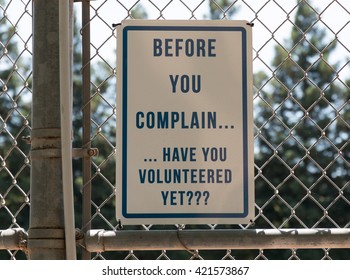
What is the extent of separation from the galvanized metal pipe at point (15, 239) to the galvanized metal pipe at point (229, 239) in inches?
6.5

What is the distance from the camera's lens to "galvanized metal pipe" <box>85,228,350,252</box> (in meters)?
1.37

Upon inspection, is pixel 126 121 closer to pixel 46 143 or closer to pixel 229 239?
pixel 46 143

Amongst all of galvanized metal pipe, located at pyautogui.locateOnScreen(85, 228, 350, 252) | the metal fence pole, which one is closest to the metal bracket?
the metal fence pole

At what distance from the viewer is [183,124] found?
1361 millimetres

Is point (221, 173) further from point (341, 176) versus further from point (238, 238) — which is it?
point (341, 176)

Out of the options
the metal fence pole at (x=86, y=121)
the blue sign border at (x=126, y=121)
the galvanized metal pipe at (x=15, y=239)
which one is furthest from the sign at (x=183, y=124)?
the galvanized metal pipe at (x=15, y=239)

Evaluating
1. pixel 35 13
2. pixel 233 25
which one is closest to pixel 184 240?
pixel 233 25

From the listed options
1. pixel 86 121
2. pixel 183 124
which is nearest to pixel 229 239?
pixel 183 124

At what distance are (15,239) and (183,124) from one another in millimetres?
407

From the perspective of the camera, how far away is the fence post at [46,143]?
1.34 meters

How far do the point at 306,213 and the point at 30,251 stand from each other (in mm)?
13650

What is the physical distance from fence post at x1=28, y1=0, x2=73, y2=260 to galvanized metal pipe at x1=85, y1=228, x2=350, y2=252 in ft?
0.36

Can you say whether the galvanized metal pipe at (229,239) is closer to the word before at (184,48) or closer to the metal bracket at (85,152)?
the metal bracket at (85,152)

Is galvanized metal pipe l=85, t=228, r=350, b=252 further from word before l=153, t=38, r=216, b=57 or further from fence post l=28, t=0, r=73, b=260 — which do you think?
word before l=153, t=38, r=216, b=57
